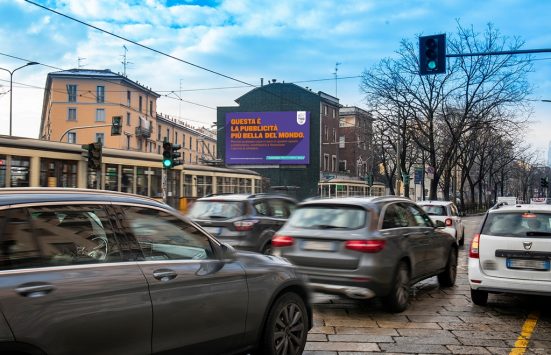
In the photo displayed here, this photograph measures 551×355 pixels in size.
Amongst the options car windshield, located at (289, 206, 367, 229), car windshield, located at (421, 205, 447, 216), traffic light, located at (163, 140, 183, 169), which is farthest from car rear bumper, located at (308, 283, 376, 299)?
traffic light, located at (163, 140, 183, 169)

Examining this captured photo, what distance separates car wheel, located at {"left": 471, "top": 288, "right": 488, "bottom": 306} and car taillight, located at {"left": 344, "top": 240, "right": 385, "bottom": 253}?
5.82ft

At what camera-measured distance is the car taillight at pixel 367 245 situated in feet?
22.0

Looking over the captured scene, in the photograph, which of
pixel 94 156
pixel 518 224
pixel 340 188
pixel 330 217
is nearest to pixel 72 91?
pixel 340 188

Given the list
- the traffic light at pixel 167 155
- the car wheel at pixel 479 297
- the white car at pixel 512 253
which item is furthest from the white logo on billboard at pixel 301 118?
the car wheel at pixel 479 297

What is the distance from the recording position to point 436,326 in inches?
251

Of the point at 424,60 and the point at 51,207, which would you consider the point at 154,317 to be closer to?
the point at 51,207

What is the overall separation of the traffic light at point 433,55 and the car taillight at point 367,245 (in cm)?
884

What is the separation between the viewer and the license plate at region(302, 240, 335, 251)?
6.93 meters

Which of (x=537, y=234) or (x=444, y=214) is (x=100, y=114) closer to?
(x=444, y=214)

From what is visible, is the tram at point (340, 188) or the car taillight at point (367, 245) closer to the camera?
the car taillight at point (367, 245)

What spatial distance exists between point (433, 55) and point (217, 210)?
7743mm

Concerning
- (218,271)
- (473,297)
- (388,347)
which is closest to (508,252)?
(473,297)

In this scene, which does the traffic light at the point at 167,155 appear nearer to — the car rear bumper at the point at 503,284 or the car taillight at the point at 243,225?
the car taillight at the point at 243,225

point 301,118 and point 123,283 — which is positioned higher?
point 301,118
